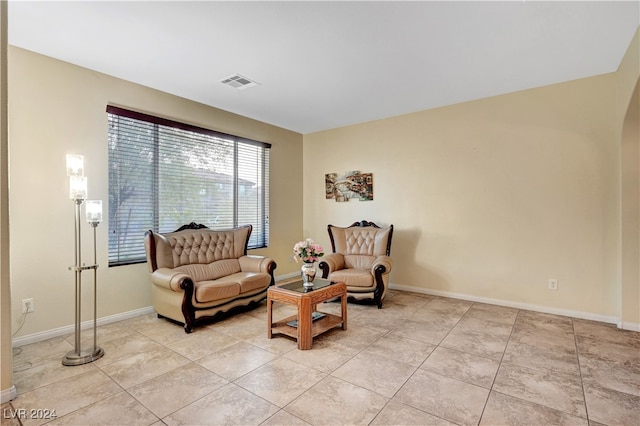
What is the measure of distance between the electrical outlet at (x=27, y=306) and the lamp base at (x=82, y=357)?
738mm

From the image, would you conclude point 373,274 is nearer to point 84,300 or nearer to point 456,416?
point 456,416

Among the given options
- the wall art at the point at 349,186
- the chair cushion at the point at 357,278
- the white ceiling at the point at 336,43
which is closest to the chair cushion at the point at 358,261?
the chair cushion at the point at 357,278

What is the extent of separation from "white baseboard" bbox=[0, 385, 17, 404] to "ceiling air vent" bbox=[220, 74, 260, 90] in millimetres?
3287

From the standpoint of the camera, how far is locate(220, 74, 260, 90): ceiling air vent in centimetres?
352

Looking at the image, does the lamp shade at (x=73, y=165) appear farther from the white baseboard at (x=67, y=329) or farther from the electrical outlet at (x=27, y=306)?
the white baseboard at (x=67, y=329)

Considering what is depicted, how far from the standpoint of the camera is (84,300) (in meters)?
3.25

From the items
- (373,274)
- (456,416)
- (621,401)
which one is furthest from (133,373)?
(621,401)

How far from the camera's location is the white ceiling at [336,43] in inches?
92.8

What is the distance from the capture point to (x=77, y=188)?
2.62 meters

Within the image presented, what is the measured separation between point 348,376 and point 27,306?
10.2 ft

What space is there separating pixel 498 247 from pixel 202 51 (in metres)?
4.24

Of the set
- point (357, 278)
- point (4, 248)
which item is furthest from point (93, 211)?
point (357, 278)

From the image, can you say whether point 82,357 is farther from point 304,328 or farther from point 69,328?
point 304,328

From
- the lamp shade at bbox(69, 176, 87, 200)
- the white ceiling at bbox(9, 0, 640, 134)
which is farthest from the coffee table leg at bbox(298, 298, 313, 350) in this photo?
the white ceiling at bbox(9, 0, 640, 134)
